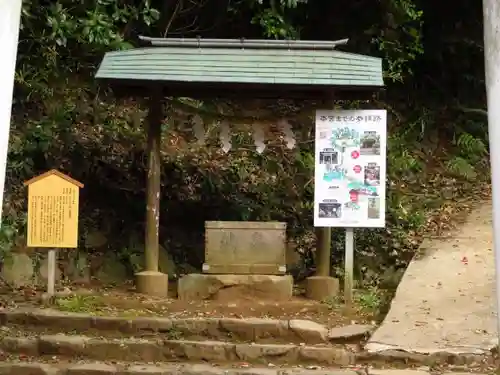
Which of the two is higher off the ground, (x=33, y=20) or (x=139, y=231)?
(x=33, y=20)

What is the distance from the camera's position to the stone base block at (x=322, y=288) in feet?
23.5

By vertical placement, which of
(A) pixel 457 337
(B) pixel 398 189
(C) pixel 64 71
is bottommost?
(A) pixel 457 337

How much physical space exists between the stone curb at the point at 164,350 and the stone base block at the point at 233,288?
1346mm

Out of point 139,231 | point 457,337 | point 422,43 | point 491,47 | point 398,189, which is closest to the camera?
point 491,47

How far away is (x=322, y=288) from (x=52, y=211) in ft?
9.49

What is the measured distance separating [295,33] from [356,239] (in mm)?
3677

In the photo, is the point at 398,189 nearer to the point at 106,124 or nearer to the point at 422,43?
the point at 422,43

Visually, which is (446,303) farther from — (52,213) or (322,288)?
(52,213)

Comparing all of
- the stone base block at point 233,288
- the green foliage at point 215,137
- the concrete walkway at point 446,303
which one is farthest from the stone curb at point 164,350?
the stone base block at point 233,288

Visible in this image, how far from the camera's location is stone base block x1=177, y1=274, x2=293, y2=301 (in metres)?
7.05

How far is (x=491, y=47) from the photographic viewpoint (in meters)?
2.79

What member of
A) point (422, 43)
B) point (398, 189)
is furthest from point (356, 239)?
point (422, 43)

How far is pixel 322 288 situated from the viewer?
23.5 ft

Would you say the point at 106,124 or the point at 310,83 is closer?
the point at 310,83
